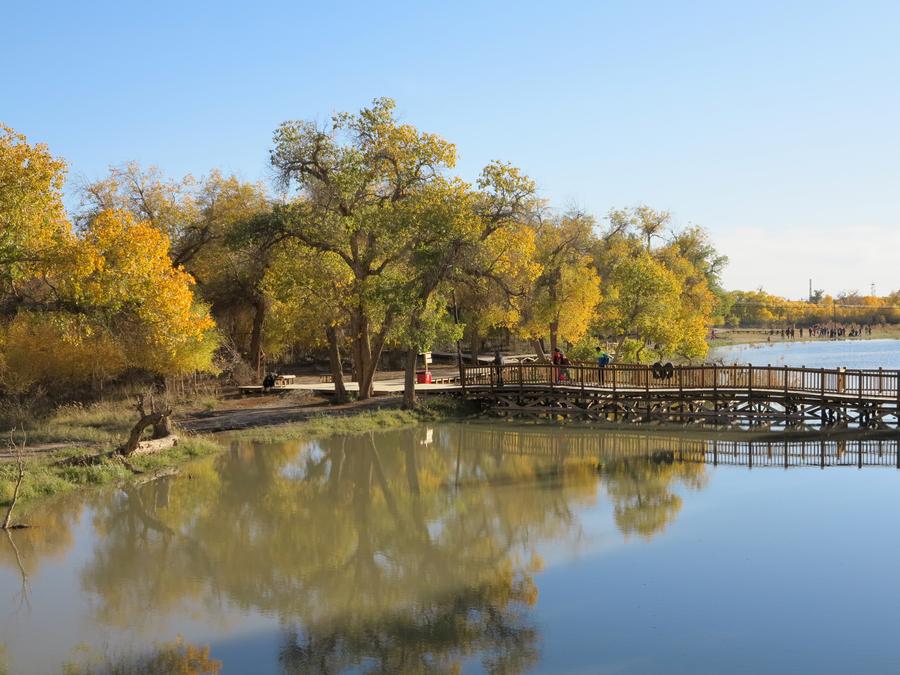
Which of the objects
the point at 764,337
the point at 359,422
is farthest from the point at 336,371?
the point at 764,337

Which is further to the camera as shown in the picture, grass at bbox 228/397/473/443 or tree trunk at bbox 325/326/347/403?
tree trunk at bbox 325/326/347/403

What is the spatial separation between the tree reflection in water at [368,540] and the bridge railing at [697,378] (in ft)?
20.5

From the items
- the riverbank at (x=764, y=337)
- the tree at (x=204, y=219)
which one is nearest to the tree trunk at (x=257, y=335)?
the tree at (x=204, y=219)

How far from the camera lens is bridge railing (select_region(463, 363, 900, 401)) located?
3039 centimetres

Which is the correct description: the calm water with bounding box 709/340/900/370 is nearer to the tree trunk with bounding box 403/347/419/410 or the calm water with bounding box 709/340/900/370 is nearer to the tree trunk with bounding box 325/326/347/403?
the tree trunk with bounding box 403/347/419/410

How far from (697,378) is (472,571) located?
19.9 meters

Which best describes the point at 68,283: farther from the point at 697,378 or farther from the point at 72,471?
the point at 697,378

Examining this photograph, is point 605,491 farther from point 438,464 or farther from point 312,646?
point 312,646

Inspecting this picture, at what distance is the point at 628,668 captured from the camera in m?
11.0

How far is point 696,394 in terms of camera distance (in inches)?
1278

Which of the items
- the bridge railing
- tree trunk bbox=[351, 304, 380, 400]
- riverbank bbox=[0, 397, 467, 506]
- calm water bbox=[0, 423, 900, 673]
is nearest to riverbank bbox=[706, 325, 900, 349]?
the bridge railing

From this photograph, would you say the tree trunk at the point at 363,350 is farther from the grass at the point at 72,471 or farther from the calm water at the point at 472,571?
the calm water at the point at 472,571

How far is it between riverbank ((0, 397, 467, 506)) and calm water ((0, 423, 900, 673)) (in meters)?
0.96

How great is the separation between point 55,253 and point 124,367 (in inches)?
446
